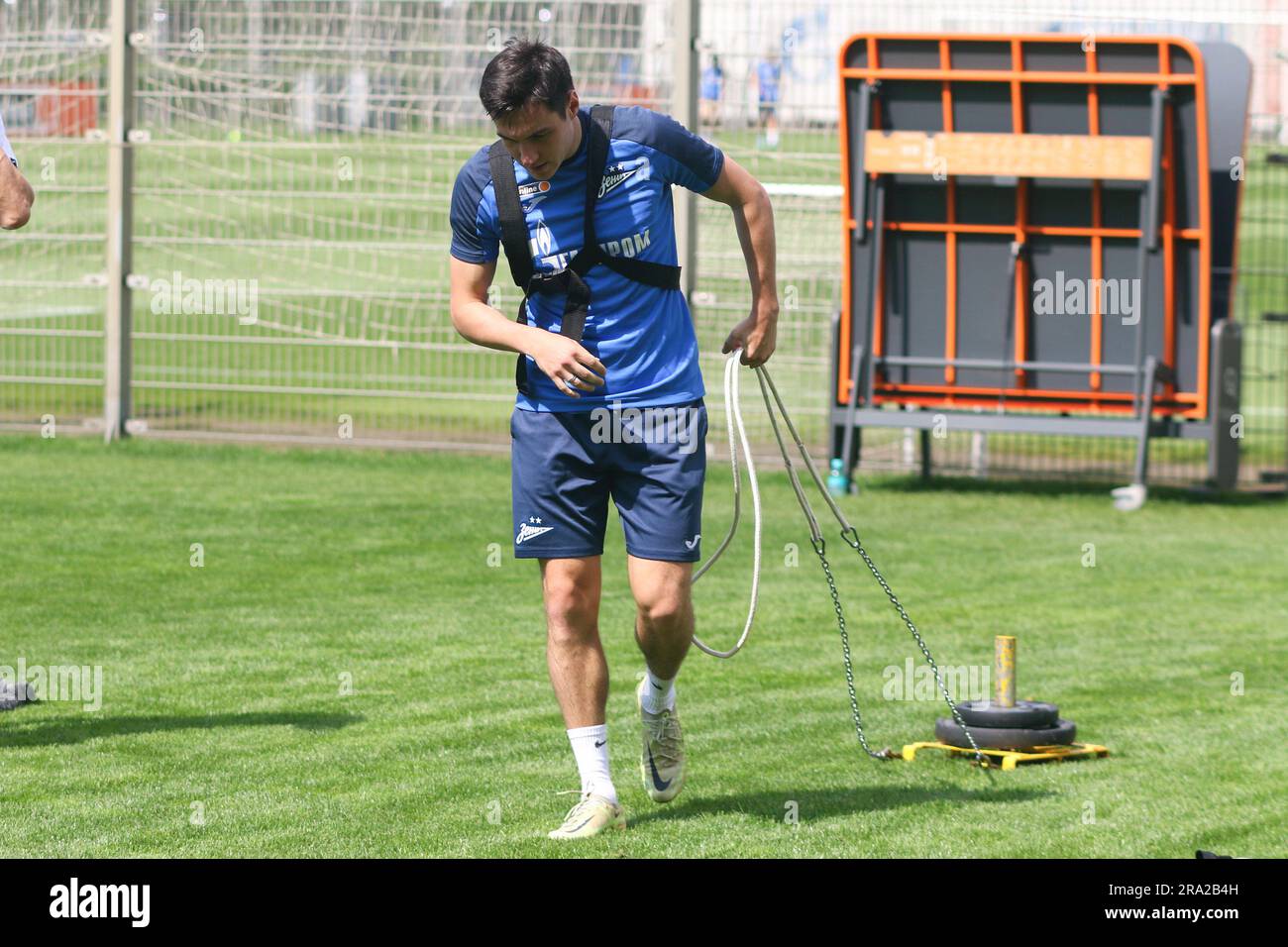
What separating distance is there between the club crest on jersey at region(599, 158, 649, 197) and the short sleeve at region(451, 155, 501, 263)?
319mm

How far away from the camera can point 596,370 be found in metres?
5.66

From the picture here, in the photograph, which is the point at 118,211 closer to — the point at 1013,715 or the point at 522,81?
the point at 1013,715

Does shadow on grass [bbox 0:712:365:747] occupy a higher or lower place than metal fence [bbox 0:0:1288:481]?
lower

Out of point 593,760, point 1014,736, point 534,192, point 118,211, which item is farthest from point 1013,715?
point 118,211

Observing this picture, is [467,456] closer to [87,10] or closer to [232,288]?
[232,288]

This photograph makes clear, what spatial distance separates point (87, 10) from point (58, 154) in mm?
1072

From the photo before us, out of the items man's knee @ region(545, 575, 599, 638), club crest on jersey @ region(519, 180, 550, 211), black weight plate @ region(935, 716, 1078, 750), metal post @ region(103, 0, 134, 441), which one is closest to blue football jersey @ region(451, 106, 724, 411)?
club crest on jersey @ region(519, 180, 550, 211)

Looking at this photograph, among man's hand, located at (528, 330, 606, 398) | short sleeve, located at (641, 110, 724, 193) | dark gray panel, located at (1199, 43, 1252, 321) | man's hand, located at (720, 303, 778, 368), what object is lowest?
man's hand, located at (528, 330, 606, 398)

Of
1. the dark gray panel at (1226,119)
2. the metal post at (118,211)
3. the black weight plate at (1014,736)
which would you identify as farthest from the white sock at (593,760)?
the metal post at (118,211)

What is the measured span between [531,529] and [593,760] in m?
0.67

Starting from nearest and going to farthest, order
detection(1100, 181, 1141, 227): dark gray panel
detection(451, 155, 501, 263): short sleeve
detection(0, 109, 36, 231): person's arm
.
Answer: detection(451, 155, 501, 263): short sleeve
detection(0, 109, 36, 231): person's arm
detection(1100, 181, 1141, 227): dark gray panel

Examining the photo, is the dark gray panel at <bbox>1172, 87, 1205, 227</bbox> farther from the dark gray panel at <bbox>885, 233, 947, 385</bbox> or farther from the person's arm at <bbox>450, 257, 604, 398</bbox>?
the person's arm at <bbox>450, 257, 604, 398</bbox>

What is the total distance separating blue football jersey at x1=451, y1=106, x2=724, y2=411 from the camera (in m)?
5.81

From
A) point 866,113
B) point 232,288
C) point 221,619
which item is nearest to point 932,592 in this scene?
point 221,619
